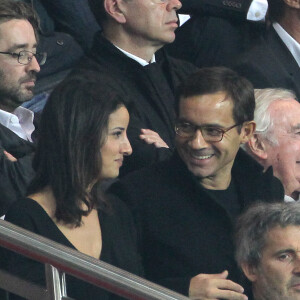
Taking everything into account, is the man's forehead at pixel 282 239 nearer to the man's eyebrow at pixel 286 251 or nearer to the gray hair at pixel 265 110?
the man's eyebrow at pixel 286 251

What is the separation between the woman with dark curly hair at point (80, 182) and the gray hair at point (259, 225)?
1.34 feet

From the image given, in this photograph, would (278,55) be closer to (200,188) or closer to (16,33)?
(16,33)

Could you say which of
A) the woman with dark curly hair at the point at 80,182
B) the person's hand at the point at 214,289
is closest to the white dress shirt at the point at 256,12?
the woman with dark curly hair at the point at 80,182

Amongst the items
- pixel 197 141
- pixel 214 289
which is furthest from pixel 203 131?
pixel 214 289

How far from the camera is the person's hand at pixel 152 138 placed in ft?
18.5

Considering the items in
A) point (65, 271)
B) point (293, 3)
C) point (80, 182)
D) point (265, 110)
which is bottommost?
point (293, 3)

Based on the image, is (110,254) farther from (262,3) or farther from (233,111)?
(262,3)

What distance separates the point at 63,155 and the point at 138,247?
519mm

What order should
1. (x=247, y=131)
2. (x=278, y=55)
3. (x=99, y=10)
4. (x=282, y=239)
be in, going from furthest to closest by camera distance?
(x=278, y=55)
(x=99, y=10)
(x=247, y=131)
(x=282, y=239)

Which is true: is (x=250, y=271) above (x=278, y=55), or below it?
above

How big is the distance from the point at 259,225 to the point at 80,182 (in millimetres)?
701

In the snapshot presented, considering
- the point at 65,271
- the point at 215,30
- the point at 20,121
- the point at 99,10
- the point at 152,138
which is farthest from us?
the point at 215,30

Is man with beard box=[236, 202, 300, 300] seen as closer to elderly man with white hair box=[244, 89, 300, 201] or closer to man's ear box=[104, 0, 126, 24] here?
elderly man with white hair box=[244, 89, 300, 201]

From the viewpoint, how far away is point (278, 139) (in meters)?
5.79
